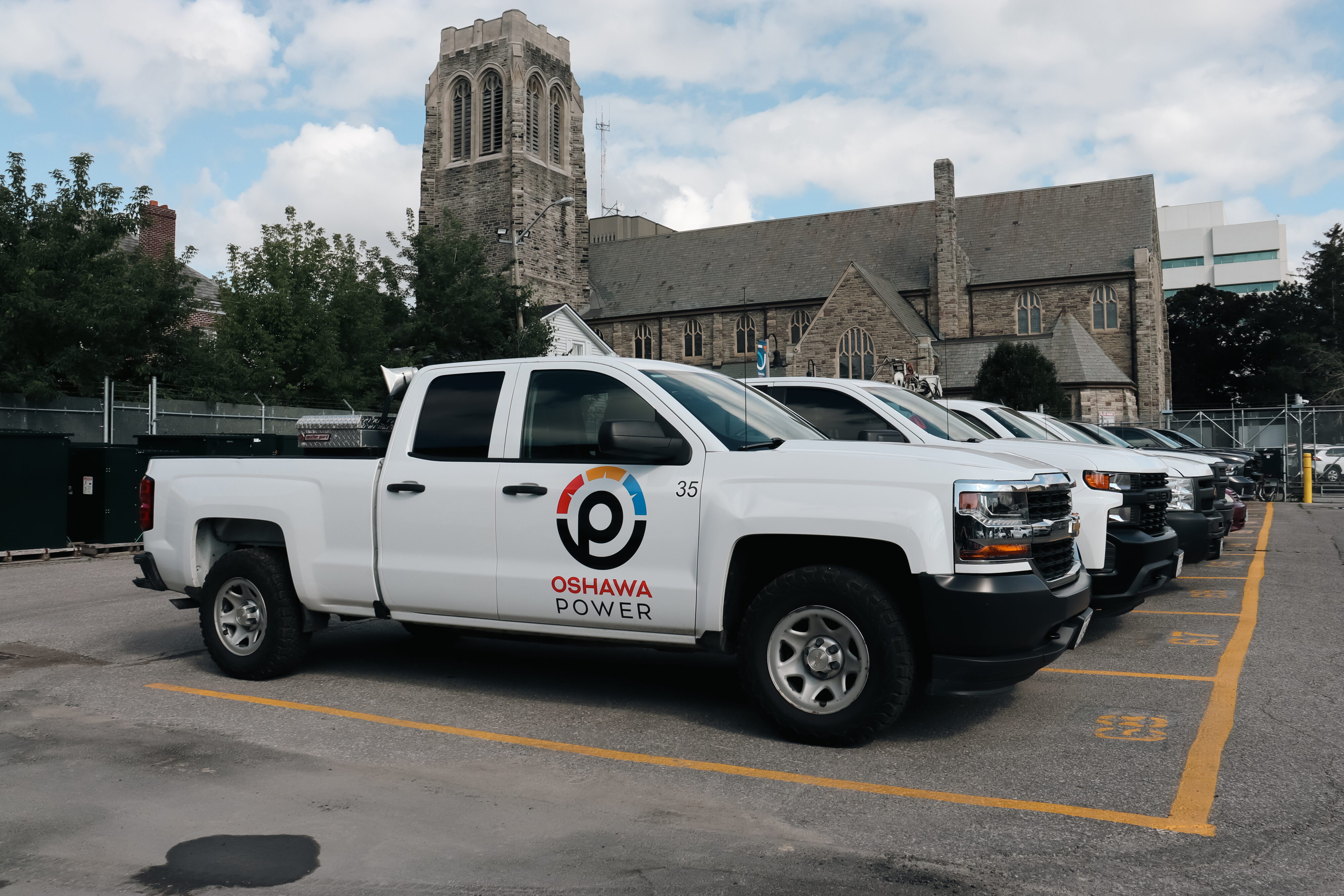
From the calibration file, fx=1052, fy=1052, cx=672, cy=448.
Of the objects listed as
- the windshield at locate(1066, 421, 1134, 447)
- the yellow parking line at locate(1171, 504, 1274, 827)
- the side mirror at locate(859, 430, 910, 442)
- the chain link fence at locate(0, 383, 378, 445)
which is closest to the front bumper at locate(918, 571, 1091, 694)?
the yellow parking line at locate(1171, 504, 1274, 827)

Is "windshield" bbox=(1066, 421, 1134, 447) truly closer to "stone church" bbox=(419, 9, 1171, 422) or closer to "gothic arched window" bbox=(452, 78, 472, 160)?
"stone church" bbox=(419, 9, 1171, 422)

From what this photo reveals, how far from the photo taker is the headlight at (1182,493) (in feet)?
32.8

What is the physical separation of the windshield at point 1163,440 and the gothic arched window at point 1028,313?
120 ft

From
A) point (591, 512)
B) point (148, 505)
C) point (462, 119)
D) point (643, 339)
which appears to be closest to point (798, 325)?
point (643, 339)

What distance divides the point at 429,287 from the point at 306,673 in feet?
117

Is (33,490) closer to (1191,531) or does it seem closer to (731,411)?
(731,411)

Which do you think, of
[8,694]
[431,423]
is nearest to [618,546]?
[431,423]

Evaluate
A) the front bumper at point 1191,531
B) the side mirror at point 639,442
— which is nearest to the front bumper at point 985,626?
the side mirror at point 639,442

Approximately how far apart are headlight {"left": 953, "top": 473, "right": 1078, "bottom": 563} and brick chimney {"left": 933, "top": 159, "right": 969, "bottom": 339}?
2191 inches

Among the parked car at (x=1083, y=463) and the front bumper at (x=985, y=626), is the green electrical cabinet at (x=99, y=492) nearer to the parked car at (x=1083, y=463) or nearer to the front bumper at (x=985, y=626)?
the parked car at (x=1083, y=463)

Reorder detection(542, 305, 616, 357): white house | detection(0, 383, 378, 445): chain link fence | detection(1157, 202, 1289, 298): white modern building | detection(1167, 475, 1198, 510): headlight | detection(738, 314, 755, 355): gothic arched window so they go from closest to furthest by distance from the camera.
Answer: detection(1167, 475, 1198, 510): headlight < detection(0, 383, 378, 445): chain link fence < detection(542, 305, 616, 357): white house < detection(738, 314, 755, 355): gothic arched window < detection(1157, 202, 1289, 298): white modern building

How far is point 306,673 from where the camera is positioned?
277 inches

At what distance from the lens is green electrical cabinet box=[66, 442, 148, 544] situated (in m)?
15.6

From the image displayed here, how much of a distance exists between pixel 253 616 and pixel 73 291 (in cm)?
1656
